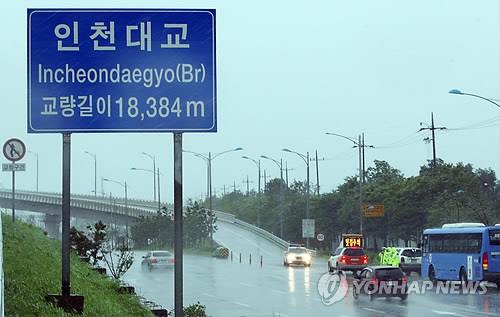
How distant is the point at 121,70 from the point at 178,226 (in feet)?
5.75

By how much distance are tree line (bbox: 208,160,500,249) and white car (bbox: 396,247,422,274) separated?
758cm

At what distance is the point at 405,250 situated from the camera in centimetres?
4803

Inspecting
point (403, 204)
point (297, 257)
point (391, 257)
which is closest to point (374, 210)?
point (403, 204)

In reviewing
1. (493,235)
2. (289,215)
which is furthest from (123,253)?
(289,215)

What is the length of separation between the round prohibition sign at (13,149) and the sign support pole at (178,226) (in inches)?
529

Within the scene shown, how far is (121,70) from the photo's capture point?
884 cm

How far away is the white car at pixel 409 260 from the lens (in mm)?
47125

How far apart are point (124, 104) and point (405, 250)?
40951mm

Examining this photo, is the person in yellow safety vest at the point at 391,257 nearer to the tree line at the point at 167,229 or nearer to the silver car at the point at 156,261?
the silver car at the point at 156,261

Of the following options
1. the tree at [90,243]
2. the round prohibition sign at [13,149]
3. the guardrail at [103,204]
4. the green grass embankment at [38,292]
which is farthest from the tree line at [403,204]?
the green grass embankment at [38,292]

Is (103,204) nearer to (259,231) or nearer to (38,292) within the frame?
(259,231)

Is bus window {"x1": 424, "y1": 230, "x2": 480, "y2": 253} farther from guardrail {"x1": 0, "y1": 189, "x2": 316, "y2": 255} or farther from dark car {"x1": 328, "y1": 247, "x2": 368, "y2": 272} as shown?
guardrail {"x1": 0, "y1": 189, "x2": 316, "y2": 255}

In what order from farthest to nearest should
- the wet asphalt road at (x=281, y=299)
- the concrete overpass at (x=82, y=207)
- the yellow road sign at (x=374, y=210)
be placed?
the concrete overpass at (x=82, y=207), the yellow road sign at (x=374, y=210), the wet asphalt road at (x=281, y=299)

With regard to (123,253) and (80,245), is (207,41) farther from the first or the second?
(80,245)
